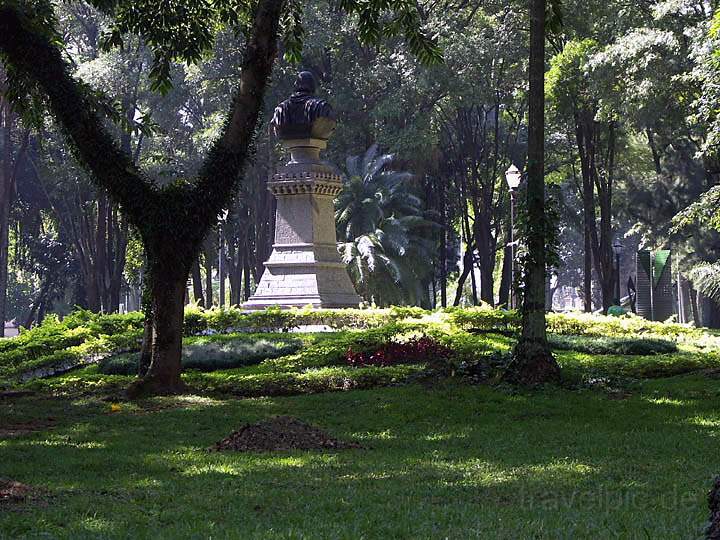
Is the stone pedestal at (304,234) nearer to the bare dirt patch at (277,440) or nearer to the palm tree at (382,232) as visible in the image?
the palm tree at (382,232)

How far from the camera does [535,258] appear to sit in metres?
16.3

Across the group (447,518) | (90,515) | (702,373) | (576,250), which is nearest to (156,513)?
(90,515)

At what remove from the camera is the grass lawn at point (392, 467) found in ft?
22.9

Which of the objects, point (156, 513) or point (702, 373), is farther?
point (702, 373)

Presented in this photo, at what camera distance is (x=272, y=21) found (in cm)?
1692

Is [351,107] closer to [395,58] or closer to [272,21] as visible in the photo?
[395,58]

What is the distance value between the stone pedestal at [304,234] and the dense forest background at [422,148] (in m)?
9.20

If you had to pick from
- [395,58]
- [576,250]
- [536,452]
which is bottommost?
[536,452]

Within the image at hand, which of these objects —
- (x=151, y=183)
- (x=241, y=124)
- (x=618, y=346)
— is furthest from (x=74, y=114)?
(x=618, y=346)

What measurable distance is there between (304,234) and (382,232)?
52.6ft

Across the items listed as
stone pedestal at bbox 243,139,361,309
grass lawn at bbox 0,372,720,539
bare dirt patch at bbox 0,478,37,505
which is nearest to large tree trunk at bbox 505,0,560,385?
grass lawn at bbox 0,372,720,539

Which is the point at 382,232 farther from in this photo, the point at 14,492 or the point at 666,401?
the point at 14,492

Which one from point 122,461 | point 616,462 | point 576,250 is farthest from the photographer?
point 576,250

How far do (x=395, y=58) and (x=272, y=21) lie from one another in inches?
1012
